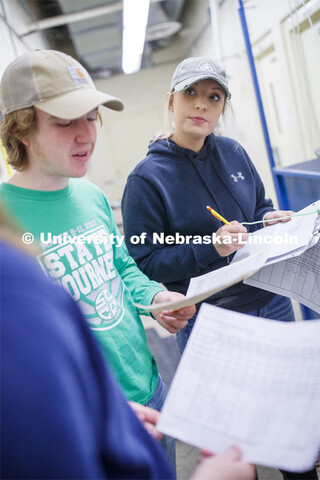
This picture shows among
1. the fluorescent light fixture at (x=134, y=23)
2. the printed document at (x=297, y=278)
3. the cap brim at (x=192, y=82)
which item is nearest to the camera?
the printed document at (x=297, y=278)

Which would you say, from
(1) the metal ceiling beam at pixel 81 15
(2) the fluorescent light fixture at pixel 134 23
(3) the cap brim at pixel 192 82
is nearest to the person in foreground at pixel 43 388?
(3) the cap brim at pixel 192 82

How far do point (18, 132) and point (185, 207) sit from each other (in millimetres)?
545

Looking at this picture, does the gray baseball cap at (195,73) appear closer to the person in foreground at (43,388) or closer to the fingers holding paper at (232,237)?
the fingers holding paper at (232,237)

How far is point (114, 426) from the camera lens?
39 cm

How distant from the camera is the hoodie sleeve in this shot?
1.15 meters

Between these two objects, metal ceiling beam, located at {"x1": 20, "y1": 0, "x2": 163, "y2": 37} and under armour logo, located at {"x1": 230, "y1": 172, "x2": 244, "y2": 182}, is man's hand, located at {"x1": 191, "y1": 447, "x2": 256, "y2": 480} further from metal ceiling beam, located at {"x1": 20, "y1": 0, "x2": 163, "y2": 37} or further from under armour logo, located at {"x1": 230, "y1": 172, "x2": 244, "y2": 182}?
metal ceiling beam, located at {"x1": 20, "y1": 0, "x2": 163, "y2": 37}

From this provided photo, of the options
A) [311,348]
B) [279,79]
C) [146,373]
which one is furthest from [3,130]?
[279,79]

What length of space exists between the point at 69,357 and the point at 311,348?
399mm

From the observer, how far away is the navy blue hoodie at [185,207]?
1.17m

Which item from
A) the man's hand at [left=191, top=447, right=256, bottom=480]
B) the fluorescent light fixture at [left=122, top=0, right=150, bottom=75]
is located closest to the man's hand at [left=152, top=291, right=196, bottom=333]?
the man's hand at [left=191, top=447, right=256, bottom=480]

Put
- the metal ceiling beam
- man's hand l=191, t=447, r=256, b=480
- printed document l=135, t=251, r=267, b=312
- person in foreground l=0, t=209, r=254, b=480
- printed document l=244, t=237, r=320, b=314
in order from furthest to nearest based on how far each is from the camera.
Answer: the metal ceiling beam < printed document l=244, t=237, r=320, b=314 < printed document l=135, t=251, r=267, b=312 < man's hand l=191, t=447, r=256, b=480 < person in foreground l=0, t=209, r=254, b=480

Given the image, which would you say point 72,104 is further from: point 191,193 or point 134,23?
point 134,23

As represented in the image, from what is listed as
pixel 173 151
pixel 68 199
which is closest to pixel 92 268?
pixel 68 199

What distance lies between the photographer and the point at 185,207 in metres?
1.21
